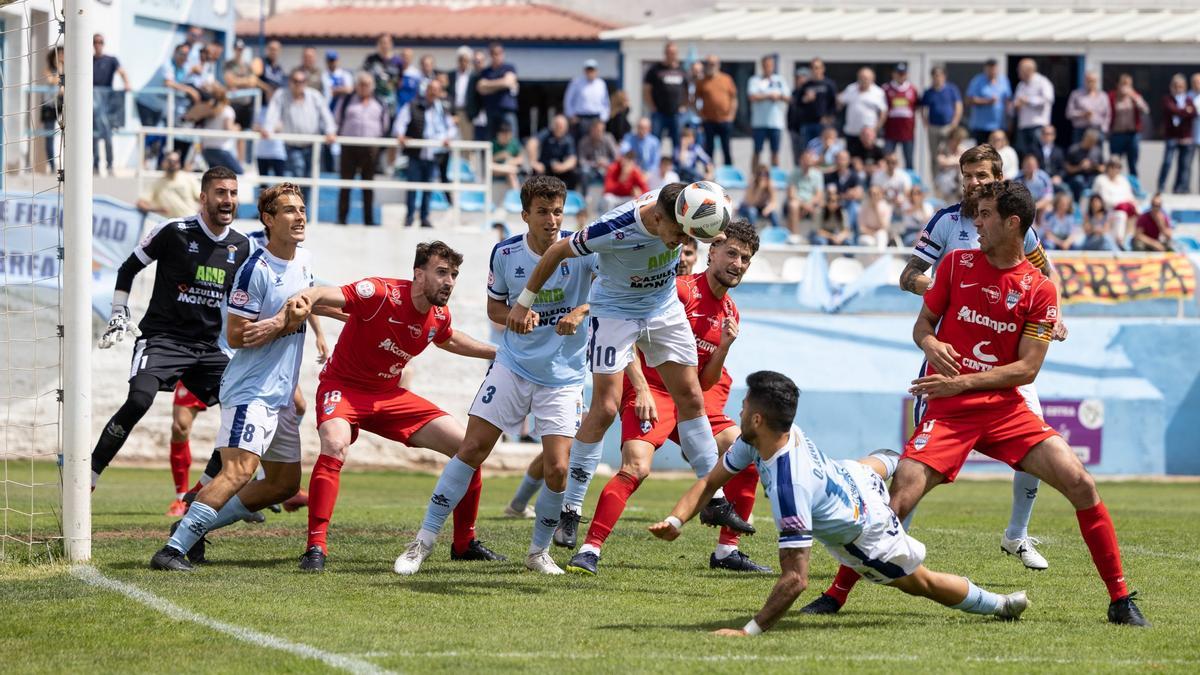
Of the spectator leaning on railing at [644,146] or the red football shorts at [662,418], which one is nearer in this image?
the red football shorts at [662,418]

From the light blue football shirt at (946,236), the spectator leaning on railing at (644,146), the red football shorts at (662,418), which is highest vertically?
the spectator leaning on railing at (644,146)

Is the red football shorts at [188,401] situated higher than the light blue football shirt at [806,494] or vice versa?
the light blue football shirt at [806,494]

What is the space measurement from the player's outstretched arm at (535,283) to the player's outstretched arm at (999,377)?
2.16 meters

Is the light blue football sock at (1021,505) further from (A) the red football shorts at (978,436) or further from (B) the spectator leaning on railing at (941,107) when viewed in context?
(B) the spectator leaning on railing at (941,107)

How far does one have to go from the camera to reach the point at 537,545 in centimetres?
964

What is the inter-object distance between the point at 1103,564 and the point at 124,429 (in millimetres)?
7033

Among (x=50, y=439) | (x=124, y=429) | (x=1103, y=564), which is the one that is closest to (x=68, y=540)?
(x=124, y=429)

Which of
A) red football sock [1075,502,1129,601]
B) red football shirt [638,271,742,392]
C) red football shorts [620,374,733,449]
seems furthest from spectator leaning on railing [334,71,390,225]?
red football sock [1075,502,1129,601]

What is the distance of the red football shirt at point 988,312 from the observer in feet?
26.9

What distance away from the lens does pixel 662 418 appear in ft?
34.2

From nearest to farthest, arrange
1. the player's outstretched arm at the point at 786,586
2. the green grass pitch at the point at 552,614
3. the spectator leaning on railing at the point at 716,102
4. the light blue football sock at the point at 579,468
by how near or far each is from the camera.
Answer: the green grass pitch at the point at 552,614, the player's outstretched arm at the point at 786,586, the light blue football sock at the point at 579,468, the spectator leaning on railing at the point at 716,102

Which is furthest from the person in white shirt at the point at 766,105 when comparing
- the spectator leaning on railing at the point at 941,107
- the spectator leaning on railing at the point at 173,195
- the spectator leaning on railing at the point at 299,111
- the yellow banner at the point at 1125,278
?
the spectator leaning on railing at the point at 173,195

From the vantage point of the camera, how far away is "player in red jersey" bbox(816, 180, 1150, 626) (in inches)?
315

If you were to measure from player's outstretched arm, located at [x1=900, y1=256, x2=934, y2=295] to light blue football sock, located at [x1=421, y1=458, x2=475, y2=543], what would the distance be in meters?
3.20
